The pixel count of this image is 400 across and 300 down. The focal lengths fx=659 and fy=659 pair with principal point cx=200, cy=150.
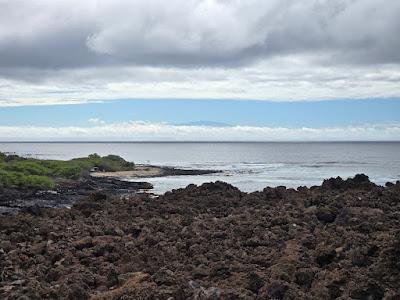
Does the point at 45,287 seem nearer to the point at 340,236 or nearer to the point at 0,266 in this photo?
the point at 0,266

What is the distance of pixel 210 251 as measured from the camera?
17.5 metres

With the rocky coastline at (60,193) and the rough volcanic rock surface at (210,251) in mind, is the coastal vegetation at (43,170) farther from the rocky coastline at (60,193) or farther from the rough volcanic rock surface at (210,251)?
the rough volcanic rock surface at (210,251)

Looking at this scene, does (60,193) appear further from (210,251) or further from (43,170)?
(210,251)

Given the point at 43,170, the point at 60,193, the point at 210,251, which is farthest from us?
the point at 43,170

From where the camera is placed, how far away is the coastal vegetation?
51.0 metres

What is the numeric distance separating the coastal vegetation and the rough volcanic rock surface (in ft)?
77.3

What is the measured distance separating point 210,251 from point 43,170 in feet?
159

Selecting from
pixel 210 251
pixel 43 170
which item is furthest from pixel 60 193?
pixel 210 251

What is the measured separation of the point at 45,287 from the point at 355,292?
23.3 feet

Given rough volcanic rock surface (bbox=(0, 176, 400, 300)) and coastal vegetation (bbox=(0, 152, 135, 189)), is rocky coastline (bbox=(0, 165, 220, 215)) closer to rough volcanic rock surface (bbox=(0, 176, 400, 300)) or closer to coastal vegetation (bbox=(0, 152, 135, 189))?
coastal vegetation (bbox=(0, 152, 135, 189))

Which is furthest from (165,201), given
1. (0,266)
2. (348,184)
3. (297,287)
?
(297,287)

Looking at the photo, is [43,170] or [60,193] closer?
[60,193]

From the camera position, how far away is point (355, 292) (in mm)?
11922

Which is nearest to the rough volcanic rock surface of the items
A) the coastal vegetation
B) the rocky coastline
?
the rocky coastline
